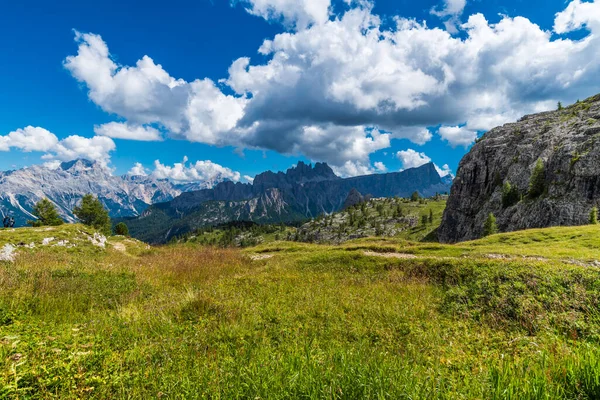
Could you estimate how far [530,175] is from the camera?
80.4 meters

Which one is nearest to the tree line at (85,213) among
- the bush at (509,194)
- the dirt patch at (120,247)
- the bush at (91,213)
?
the bush at (91,213)

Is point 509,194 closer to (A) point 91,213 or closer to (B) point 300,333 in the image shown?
(B) point 300,333

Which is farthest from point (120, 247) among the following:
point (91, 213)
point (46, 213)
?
point (46, 213)

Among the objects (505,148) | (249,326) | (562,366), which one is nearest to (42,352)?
(249,326)

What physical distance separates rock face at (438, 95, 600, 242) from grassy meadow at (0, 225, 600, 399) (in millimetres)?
60718

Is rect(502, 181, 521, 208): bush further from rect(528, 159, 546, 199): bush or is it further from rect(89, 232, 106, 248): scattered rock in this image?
rect(89, 232, 106, 248): scattered rock

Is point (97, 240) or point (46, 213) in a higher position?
point (46, 213)

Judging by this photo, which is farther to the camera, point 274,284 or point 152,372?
point 274,284

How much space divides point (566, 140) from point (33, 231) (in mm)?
118101

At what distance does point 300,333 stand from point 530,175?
336ft

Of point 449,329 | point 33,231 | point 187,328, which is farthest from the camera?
point 33,231

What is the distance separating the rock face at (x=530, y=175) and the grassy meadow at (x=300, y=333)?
60.7 metres

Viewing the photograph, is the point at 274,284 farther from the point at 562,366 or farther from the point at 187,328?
the point at 562,366

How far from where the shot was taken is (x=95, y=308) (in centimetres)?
981
